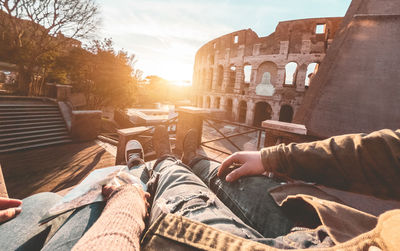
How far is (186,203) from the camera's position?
1.04 m

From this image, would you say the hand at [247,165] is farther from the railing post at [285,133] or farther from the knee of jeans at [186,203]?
the railing post at [285,133]

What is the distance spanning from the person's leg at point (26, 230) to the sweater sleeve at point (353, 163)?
1.81 m

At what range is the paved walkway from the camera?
3344 mm

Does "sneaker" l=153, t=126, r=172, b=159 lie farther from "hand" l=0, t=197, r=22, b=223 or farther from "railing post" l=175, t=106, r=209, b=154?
"hand" l=0, t=197, r=22, b=223

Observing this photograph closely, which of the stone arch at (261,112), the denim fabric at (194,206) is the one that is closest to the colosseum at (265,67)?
the stone arch at (261,112)

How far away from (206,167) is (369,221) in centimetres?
124

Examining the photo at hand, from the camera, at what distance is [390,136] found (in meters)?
0.93

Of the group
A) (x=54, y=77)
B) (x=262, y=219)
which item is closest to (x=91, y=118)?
(x=262, y=219)

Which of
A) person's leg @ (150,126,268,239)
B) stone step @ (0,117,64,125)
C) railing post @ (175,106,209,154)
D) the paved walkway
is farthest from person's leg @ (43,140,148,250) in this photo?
stone step @ (0,117,64,125)

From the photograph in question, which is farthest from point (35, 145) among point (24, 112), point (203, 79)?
point (203, 79)

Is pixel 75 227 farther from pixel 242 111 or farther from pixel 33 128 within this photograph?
pixel 242 111

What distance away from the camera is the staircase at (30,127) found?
5723 millimetres

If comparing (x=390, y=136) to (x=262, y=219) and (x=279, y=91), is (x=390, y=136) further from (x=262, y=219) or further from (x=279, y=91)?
(x=279, y=91)

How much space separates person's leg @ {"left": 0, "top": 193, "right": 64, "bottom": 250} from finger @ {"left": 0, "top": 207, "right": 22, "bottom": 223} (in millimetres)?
27
